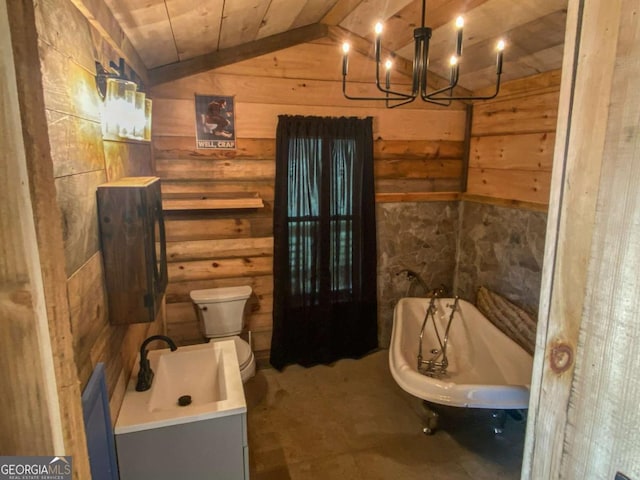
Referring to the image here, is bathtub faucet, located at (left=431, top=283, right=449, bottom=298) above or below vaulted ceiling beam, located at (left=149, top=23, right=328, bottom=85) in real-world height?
below

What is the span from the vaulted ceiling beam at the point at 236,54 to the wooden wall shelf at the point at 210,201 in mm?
813

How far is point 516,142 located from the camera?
289 cm

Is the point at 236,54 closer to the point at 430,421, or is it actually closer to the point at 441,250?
the point at 441,250

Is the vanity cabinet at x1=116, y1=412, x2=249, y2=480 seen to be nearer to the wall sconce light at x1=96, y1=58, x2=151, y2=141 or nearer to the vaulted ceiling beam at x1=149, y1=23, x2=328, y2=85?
the wall sconce light at x1=96, y1=58, x2=151, y2=141

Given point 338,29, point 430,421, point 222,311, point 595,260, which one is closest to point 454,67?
point 595,260

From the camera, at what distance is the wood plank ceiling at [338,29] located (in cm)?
185

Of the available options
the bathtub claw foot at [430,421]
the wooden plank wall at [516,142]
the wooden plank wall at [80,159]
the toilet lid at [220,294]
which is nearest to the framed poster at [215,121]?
the toilet lid at [220,294]

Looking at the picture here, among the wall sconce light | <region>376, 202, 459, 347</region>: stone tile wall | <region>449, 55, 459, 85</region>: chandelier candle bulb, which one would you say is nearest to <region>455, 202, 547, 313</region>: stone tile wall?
<region>376, 202, 459, 347</region>: stone tile wall

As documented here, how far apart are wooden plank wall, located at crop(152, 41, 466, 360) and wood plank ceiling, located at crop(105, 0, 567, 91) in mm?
115

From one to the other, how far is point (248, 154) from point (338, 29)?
1181 millimetres

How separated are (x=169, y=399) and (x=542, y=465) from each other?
64.4 inches

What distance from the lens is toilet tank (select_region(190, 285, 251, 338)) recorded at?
292 cm

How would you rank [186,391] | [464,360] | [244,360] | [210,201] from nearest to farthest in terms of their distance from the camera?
[186,391] < [244,360] < [210,201] < [464,360]

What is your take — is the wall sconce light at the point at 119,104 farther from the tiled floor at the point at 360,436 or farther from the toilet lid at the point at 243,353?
the tiled floor at the point at 360,436
